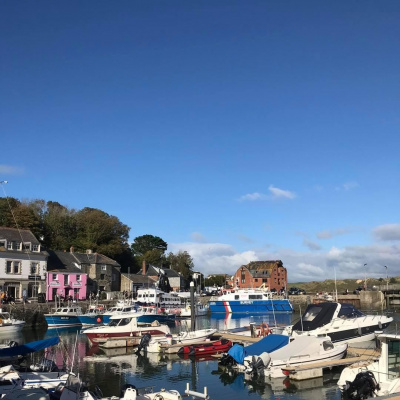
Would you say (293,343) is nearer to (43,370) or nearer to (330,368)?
(330,368)

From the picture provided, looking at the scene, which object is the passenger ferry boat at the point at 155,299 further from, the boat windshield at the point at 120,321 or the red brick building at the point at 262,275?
the red brick building at the point at 262,275

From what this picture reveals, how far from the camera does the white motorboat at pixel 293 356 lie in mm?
24797

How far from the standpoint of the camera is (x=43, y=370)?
22.5 metres

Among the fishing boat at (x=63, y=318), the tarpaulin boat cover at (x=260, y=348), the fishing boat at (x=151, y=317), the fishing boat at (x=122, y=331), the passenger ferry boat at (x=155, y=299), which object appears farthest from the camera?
the passenger ferry boat at (x=155, y=299)

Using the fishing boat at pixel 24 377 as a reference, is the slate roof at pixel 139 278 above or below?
above

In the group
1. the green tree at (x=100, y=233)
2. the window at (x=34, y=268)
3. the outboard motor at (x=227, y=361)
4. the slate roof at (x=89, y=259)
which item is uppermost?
the green tree at (x=100, y=233)

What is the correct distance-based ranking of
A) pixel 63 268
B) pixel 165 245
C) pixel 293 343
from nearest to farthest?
pixel 293 343 → pixel 63 268 → pixel 165 245

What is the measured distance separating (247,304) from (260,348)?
56.3 meters

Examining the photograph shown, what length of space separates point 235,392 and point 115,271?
64042mm

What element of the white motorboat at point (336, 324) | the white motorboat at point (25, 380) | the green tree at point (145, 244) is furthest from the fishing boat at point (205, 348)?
the green tree at point (145, 244)

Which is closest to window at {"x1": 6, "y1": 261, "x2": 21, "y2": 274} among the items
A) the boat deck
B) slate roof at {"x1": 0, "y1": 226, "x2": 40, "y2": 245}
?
slate roof at {"x1": 0, "y1": 226, "x2": 40, "y2": 245}

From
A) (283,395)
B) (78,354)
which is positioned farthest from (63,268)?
(283,395)

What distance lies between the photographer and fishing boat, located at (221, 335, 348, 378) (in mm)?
24812

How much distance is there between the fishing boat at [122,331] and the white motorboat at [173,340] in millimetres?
3817
